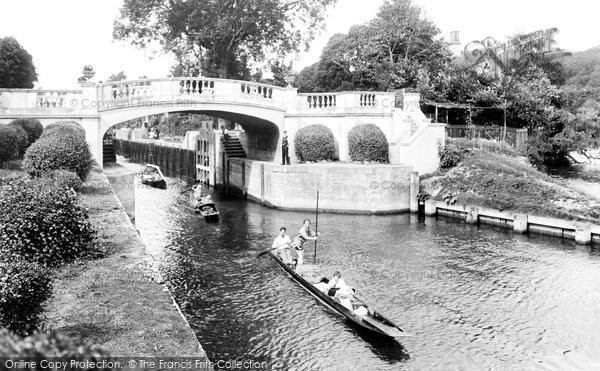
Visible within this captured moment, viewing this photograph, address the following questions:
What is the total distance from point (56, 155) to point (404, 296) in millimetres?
12648

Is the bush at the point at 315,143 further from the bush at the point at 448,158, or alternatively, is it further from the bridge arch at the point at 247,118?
the bush at the point at 448,158

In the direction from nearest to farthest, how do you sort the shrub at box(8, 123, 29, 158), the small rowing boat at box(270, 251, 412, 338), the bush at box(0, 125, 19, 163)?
the small rowing boat at box(270, 251, 412, 338) → the bush at box(0, 125, 19, 163) → the shrub at box(8, 123, 29, 158)

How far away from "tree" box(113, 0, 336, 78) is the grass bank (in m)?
20.9

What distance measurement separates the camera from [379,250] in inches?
896

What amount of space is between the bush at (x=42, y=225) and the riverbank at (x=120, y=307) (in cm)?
49

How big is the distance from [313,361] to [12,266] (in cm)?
735

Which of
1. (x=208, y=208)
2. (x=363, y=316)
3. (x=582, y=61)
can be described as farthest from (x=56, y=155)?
(x=582, y=61)

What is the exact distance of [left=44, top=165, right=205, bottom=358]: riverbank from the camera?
27.0ft

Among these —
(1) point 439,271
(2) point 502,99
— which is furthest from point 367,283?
(2) point 502,99

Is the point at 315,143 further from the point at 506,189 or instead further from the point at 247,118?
the point at 506,189

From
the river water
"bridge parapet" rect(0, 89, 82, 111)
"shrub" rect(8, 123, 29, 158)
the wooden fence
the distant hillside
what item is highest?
the distant hillside

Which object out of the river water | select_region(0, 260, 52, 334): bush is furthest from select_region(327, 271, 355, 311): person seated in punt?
select_region(0, 260, 52, 334): bush

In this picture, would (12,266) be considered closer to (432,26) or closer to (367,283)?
(367,283)

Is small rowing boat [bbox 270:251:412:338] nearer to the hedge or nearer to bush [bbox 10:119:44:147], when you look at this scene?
the hedge
